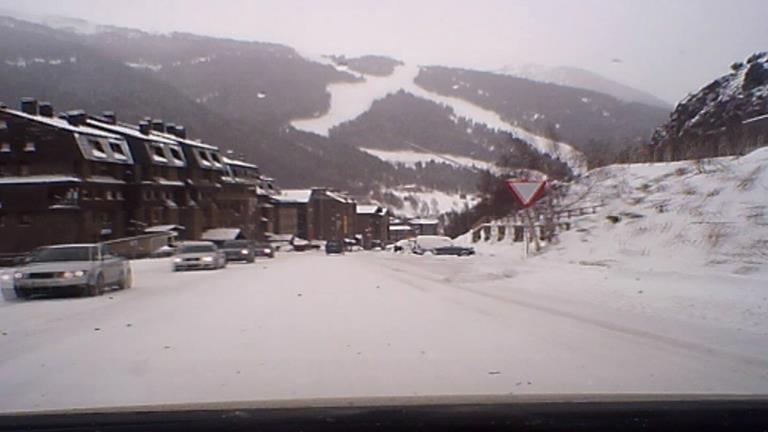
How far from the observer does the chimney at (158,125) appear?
73856 mm

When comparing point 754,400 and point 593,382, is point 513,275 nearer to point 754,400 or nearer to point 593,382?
point 593,382

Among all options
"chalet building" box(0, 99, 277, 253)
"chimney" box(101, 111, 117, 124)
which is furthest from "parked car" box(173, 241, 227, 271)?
"chimney" box(101, 111, 117, 124)

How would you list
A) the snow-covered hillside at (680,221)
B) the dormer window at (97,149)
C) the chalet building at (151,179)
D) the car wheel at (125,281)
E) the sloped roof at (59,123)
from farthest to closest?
the chalet building at (151,179) < the dormer window at (97,149) < the sloped roof at (59,123) < the car wheel at (125,281) < the snow-covered hillside at (680,221)

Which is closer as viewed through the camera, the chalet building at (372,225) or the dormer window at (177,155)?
the dormer window at (177,155)

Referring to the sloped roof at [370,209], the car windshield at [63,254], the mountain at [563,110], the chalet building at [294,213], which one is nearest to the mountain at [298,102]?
the mountain at [563,110]

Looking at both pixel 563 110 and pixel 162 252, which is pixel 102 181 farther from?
pixel 563 110

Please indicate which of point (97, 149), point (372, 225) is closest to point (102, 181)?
point (97, 149)

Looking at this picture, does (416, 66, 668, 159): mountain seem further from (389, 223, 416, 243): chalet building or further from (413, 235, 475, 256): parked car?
(389, 223, 416, 243): chalet building

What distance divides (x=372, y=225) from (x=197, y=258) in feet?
325

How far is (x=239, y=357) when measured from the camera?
898 cm

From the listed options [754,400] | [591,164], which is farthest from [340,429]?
[591,164]

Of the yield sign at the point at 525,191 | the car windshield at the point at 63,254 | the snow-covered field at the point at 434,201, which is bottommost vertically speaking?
the car windshield at the point at 63,254

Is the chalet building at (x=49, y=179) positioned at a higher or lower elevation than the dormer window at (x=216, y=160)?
lower

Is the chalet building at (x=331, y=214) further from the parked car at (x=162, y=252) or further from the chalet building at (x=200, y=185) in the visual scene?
the parked car at (x=162, y=252)
